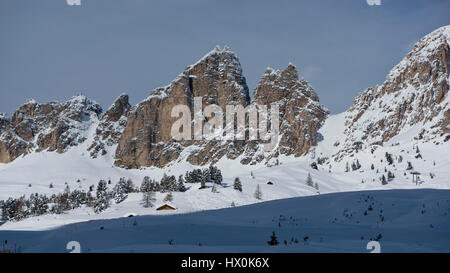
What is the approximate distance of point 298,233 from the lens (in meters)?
12.9

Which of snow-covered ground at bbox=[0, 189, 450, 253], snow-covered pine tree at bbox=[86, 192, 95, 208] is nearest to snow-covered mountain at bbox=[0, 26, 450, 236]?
snow-covered pine tree at bbox=[86, 192, 95, 208]

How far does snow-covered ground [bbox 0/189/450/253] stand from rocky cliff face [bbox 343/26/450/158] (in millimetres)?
111324

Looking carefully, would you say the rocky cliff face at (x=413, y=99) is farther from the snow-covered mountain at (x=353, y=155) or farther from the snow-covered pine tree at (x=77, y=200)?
the snow-covered pine tree at (x=77, y=200)

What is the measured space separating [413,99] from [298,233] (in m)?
155

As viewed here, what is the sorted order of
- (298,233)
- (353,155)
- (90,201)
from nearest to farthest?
1. (298,233)
2. (90,201)
3. (353,155)

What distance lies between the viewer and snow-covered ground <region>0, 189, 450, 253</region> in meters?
9.23

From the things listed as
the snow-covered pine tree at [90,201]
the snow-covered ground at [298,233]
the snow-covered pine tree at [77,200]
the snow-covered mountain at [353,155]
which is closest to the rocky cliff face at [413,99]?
the snow-covered mountain at [353,155]

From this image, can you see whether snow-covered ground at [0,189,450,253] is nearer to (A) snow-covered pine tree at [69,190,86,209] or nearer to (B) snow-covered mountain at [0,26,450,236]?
(B) snow-covered mountain at [0,26,450,236]

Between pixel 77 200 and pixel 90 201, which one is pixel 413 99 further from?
pixel 77 200

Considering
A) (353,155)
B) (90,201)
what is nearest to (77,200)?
(90,201)

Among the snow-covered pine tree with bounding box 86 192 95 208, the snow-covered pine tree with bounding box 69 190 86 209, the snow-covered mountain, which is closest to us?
the snow-covered mountain
